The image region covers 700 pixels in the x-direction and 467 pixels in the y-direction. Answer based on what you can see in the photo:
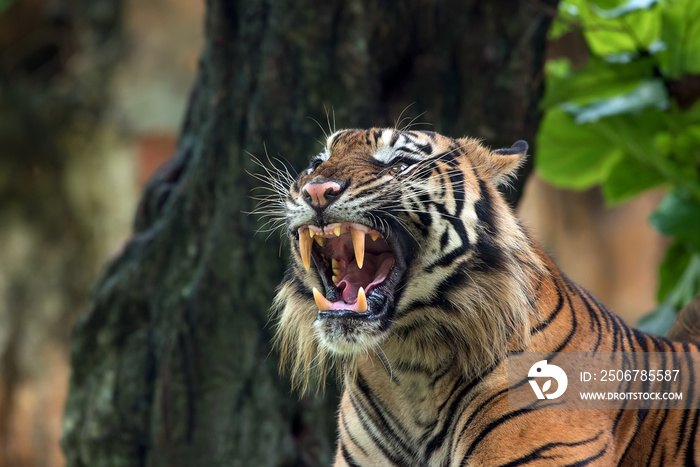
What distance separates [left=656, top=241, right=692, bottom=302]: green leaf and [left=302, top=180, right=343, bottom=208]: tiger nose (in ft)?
11.1

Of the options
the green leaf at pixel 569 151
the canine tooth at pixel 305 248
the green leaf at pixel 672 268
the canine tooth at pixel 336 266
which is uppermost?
the green leaf at pixel 569 151

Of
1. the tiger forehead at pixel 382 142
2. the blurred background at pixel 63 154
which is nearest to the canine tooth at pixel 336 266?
the tiger forehead at pixel 382 142

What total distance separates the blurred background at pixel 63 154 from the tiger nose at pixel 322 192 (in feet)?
22.4

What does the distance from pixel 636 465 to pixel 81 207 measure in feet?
25.3

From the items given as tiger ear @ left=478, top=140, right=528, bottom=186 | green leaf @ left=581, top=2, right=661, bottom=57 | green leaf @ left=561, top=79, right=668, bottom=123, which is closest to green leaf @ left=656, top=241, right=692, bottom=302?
green leaf @ left=561, top=79, right=668, bottom=123

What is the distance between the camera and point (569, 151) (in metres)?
5.14

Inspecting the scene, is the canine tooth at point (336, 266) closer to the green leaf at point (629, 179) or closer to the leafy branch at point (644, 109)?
the leafy branch at point (644, 109)

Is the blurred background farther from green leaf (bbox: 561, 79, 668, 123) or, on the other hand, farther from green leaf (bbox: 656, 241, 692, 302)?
green leaf (bbox: 656, 241, 692, 302)

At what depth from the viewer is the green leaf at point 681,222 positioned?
4.55 metres

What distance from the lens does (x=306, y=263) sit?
2.44 metres

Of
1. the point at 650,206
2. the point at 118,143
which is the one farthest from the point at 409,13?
the point at 650,206

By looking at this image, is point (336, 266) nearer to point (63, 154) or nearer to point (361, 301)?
point (361, 301)

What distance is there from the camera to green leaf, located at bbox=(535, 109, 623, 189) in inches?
195

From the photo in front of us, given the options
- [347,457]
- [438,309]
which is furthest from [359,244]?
[347,457]
